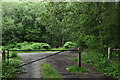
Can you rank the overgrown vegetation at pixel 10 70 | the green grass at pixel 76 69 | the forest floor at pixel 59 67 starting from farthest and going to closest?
the green grass at pixel 76 69 < the forest floor at pixel 59 67 < the overgrown vegetation at pixel 10 70

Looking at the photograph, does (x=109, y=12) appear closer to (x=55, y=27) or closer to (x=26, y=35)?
(x=55, y=27)

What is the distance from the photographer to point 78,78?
1840 mm

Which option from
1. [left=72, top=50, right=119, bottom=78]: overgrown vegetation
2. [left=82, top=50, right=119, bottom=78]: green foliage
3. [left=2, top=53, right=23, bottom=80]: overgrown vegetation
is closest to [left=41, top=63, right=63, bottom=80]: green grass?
[left=2, top=53, right=23, bottom=80]: overgrown vegetation

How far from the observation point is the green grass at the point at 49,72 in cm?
174

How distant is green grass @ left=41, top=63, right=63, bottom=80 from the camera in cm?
174

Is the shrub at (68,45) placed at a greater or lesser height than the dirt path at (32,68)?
greater

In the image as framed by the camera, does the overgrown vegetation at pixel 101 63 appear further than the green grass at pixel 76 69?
No

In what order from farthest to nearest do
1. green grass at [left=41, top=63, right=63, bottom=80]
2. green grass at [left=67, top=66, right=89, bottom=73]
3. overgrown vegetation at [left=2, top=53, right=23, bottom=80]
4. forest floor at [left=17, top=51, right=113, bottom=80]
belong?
1. green grass at [left=67, top=66, right=89, bottom=73]
2. forest floor at [left=17, top=51, right=113, bottom=80]
3. green grass at [left=41, top=63, right=63, bottom=80]
4. overgrown vegetation at [left=2, top=53, right=23, bottom=80]

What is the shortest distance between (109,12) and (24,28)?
1.26m

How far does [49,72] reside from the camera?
6.03ft

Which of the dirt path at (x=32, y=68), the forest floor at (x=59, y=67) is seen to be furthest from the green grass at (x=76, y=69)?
the dirt path at (x=32, y=68)

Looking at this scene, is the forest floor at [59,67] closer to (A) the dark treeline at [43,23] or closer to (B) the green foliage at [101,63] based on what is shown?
(B) the green foliage at [101,63]

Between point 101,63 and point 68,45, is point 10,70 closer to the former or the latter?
point 68,45

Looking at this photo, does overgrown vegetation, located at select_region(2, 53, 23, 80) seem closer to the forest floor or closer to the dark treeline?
the forest floor
